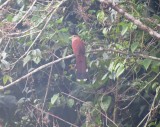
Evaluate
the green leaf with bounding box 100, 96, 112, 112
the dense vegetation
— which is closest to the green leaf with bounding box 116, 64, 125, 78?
the dense vegetation

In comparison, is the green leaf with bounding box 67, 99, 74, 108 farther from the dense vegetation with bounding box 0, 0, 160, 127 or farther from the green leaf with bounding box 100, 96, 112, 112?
the green leaf with bounding box 100, 96, 112, 112

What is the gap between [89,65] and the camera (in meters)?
3.74

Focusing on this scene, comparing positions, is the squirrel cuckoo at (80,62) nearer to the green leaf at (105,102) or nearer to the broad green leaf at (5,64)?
the green leaf at (105,102)

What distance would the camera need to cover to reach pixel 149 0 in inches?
142

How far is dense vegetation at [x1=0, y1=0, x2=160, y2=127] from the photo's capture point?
10.4 feet

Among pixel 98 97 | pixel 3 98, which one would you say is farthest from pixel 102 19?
pixel 3 98

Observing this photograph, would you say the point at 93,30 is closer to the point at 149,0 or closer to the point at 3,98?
the point at 149,0

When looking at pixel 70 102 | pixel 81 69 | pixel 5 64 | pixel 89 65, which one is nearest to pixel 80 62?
pixel 81 69

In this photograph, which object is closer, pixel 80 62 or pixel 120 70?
pixel 120 70

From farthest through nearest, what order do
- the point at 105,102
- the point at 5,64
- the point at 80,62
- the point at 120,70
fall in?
the point at 80,62
the point at 105,102
the point at 5,64
the point at 120,70

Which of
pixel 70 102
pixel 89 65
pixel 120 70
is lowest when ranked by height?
pixel 70 102

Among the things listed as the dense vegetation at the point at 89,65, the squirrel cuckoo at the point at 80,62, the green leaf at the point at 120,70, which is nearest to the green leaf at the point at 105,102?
the dense vegetation at the point at 89,65

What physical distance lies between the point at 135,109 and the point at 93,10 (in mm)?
1059

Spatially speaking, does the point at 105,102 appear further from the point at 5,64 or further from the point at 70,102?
the point at 5,64
